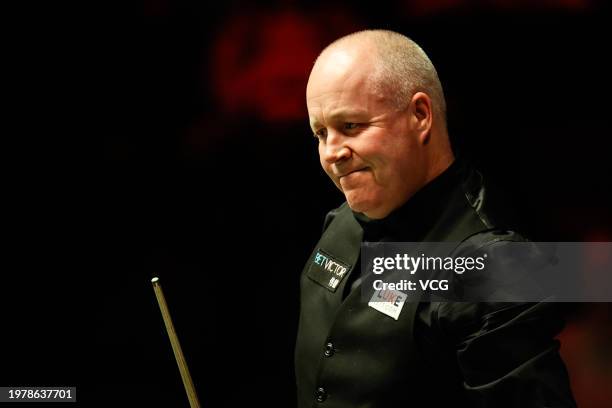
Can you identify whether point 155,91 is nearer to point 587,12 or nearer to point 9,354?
point 9,354

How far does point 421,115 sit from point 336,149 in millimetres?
182


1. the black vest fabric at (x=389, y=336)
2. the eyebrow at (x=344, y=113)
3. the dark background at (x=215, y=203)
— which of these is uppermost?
the dark background at (x=215, y=203)

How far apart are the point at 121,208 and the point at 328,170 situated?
1012 millimetres

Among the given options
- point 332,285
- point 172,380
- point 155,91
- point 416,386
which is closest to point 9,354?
point 172,380

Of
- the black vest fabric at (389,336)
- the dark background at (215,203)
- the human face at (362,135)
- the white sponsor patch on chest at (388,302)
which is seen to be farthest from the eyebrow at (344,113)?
the dark background at (215,203)

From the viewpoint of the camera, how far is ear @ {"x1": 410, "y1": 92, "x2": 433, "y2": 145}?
1.44 m

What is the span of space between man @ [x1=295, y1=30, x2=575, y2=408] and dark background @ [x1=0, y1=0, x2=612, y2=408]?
2.03ft

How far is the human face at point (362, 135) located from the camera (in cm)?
142

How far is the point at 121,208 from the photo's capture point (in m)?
2.31

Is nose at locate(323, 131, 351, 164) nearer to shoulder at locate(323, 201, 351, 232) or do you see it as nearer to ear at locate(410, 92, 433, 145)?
ear at locate(410, 92, 433, 145)

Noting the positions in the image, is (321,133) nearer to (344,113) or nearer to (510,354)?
(344,113)

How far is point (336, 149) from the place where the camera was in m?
1.46

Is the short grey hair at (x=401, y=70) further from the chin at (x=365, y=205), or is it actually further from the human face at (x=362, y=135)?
the chin at (x=365, y=205)

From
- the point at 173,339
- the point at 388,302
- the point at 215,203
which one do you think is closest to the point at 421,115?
the point at 388,302
